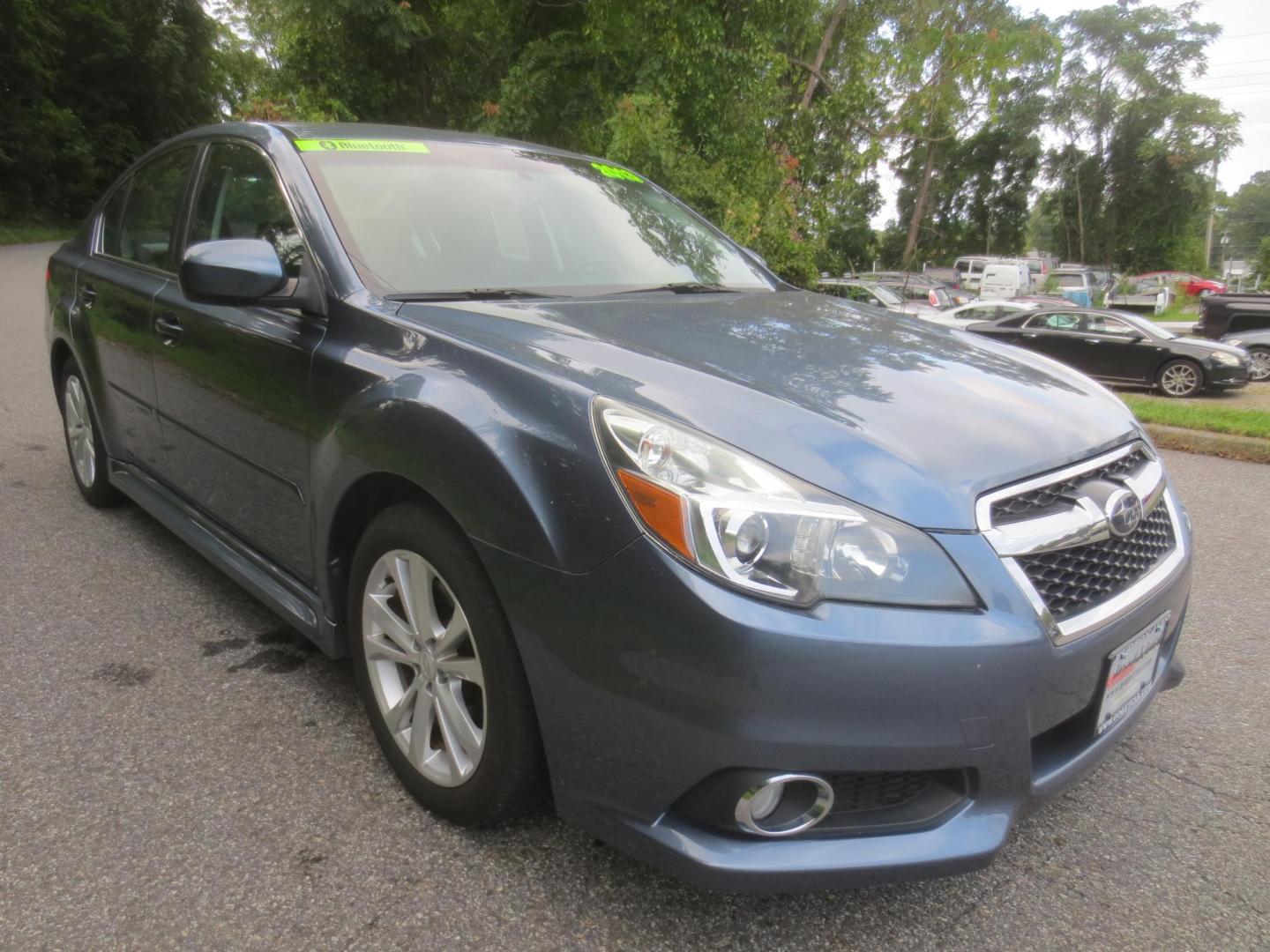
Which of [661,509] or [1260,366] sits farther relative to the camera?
[1260,366]

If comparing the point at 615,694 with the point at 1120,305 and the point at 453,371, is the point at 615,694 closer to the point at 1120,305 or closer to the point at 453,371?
the point at 453,371

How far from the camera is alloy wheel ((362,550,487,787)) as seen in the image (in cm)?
201

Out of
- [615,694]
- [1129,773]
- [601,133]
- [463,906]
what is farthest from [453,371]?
[601,133]

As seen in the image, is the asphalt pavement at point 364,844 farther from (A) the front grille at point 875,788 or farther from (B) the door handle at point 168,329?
(B) the door handle at point 168,329

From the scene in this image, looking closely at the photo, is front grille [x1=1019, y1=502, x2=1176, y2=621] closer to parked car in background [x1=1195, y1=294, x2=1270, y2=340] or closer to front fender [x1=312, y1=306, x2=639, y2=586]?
front fender [x1=312, y1=306, x2=639, y2=586]

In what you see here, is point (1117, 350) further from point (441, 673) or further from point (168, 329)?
point (441, 673)

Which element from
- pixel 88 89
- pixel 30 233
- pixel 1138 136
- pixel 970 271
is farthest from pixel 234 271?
pixel 1138 136

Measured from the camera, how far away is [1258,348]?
14352 mm

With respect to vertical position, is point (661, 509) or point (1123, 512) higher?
point (661, 509)

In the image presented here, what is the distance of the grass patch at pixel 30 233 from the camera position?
2559cm

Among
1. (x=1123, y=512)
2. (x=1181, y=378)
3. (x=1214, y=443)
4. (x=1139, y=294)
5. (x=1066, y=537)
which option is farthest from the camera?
(x=1139, y=294)

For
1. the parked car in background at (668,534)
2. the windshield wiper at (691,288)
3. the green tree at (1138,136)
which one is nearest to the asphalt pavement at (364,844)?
the parked car in background at (668,534)

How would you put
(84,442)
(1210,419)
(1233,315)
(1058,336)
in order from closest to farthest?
(84,442) → (1210,419) → (1058,336) → (1233,315)

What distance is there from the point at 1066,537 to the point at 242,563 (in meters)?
2.28
